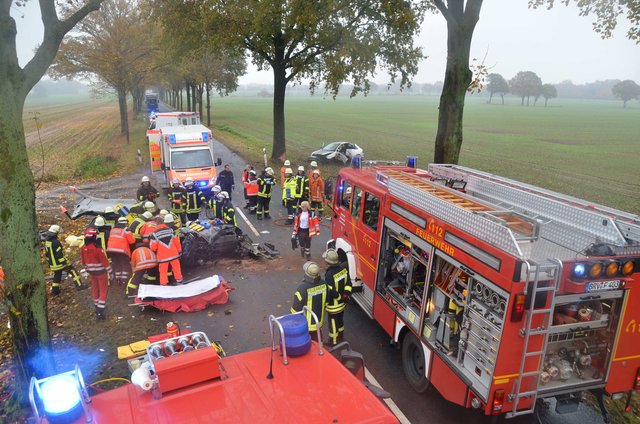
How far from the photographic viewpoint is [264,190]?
14914mm

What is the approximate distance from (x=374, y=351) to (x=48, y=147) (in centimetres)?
3639

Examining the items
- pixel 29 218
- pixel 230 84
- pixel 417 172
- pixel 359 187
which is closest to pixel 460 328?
pixel 359 187

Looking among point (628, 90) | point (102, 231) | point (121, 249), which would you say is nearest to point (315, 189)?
point (121, 249)

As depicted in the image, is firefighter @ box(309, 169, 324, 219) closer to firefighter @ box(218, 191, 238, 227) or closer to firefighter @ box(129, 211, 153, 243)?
firefighter @ box(218, 191, 238, 227)

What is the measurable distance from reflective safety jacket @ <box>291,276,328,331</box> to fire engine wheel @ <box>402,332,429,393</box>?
4.57 ft

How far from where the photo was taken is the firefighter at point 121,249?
9.24 meters

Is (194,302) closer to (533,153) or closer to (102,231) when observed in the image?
(102,231)

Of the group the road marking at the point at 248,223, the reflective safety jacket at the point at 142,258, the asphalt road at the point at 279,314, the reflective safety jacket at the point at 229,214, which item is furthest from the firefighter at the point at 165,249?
the road marking at the point at 248,223

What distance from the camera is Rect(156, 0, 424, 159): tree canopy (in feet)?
59.2

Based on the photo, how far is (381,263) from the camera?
7.46 meters

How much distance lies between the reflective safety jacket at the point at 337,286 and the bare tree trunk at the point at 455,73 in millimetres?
7935

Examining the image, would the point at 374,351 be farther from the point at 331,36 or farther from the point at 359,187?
the point at 331,36

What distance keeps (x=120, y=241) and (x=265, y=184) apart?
6166 millimetres

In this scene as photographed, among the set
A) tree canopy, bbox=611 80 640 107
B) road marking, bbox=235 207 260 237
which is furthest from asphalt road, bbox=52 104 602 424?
tree canopy, bbox=611 80 640 107
